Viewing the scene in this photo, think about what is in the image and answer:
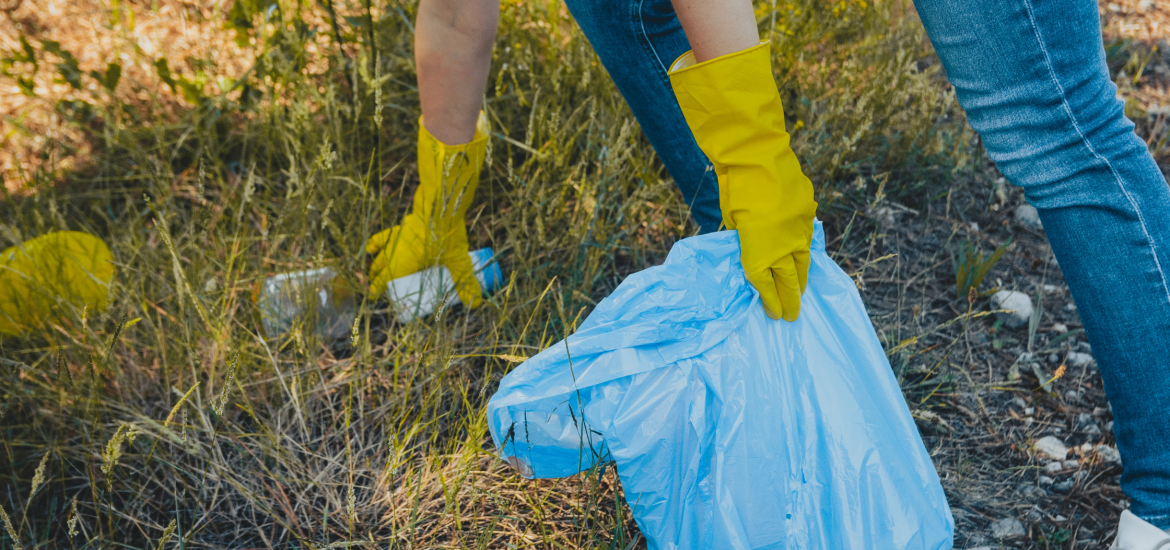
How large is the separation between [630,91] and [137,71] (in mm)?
1846

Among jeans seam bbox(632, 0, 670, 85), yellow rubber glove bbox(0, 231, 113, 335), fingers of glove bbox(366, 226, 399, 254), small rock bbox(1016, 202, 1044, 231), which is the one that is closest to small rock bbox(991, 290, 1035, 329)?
small rock bbox(1016, 202, 1044, 231)

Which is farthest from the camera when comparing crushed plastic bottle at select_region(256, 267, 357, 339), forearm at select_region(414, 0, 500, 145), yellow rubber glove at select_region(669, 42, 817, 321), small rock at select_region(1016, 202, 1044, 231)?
small rock at select_region(1016, 202, 1044, 231)

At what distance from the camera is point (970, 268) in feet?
4.67

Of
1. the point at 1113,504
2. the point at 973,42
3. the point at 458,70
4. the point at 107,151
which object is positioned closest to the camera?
the point at 973,42

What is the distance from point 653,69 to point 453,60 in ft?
1.24

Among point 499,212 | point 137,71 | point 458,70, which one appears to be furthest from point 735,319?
point 137,71

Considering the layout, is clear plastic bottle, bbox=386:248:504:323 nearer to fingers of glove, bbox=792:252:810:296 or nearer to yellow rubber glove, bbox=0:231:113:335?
yellow rubber glove, bbox=0:231:113:335

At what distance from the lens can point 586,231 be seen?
4.72ft

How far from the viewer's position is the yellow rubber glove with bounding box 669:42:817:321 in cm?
94

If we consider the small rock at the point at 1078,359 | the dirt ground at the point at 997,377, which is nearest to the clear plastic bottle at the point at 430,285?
the dirt ground at the point at 997,377

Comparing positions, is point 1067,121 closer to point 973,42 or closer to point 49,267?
point 973,42

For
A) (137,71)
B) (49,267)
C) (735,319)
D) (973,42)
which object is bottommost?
(735,319)

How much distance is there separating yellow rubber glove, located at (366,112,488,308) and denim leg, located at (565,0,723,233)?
339mm

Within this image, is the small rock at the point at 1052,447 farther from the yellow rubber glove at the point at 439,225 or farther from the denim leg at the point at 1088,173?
the yellow rubber glove at the point at 439,225
